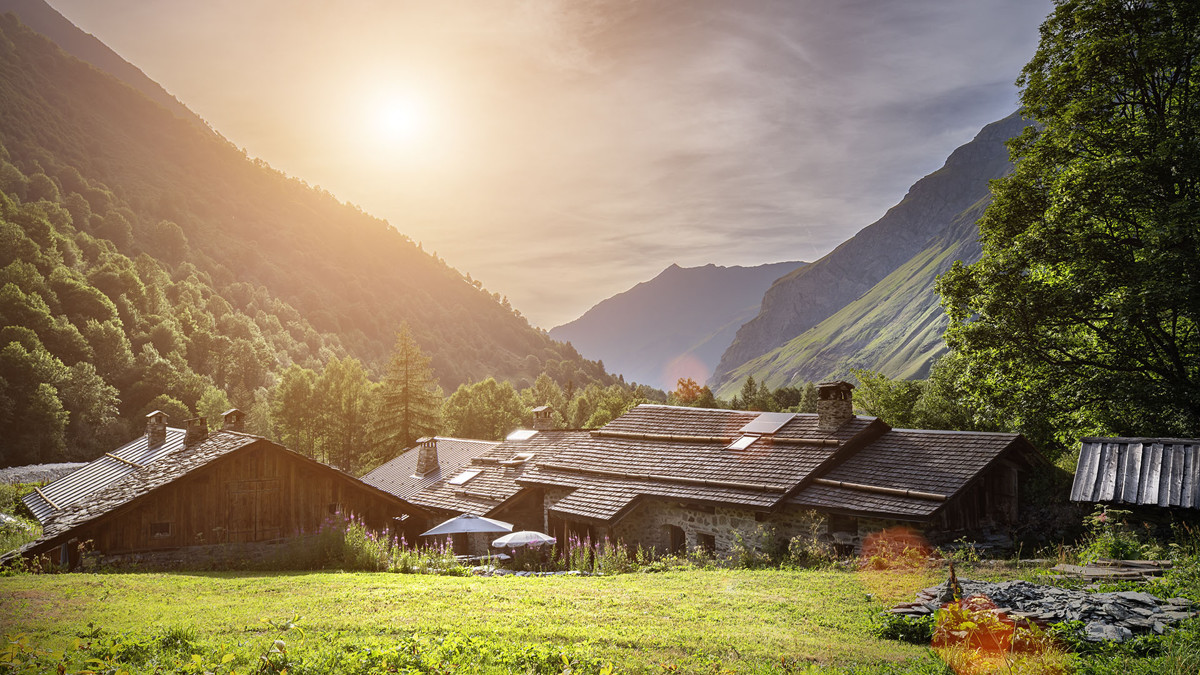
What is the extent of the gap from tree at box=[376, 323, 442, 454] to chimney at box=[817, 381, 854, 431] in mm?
41418

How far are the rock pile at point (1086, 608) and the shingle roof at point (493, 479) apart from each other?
74.8 ft

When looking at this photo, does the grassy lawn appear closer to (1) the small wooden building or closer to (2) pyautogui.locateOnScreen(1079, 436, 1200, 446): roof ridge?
(1) the small wooden building

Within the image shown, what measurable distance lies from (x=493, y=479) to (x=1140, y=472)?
2561 cm

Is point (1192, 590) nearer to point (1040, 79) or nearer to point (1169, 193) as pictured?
point (1169, 193)

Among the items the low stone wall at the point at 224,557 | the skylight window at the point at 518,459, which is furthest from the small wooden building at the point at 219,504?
the skylight window at the point at 518,459

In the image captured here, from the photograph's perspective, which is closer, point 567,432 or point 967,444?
point 967,444

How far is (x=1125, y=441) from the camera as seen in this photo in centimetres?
1677

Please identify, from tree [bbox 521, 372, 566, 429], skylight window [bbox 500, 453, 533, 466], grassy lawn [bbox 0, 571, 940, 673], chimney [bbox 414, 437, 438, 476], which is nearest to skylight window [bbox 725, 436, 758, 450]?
grassy lawn [bbox 0, 571, 940, 673]

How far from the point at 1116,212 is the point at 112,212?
17042 centimetres

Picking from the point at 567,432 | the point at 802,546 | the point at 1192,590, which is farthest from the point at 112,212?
the point at 1192,590

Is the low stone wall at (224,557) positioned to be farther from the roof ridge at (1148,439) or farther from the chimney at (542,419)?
the roof ridge at (1148,439)

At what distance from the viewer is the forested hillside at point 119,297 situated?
66.1m

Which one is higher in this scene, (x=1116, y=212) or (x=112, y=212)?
(x=112, y=212)

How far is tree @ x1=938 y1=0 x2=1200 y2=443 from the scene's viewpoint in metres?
18.8
